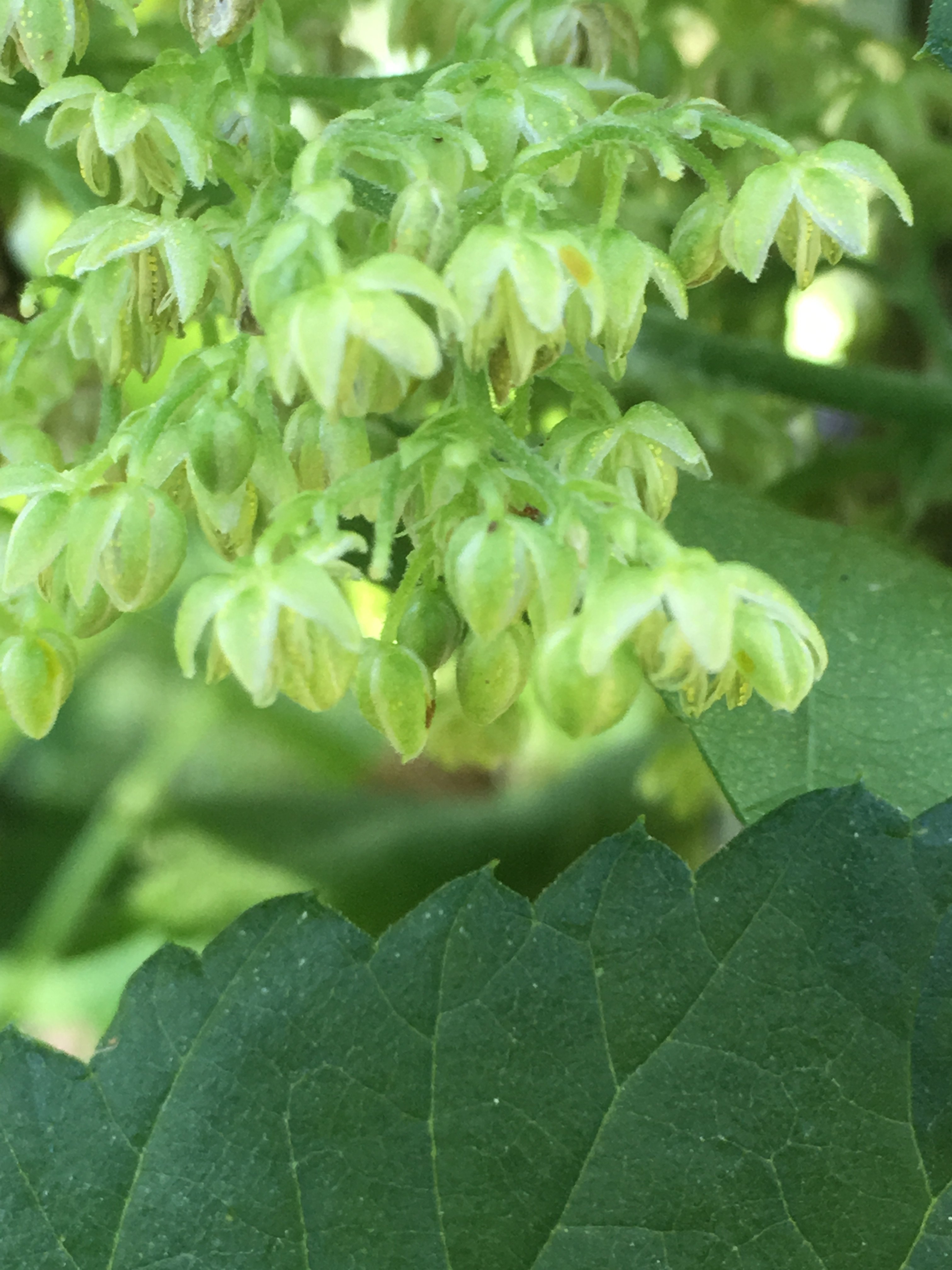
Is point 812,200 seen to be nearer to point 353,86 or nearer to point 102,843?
point 353,86

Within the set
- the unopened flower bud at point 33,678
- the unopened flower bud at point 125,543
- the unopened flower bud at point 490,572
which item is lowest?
the unopened flower bud at point 33,678

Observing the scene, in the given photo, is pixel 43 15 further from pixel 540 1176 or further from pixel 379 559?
pixel 540 1176

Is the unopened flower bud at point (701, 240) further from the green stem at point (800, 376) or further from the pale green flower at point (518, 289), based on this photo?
the green stem at point (800, 376)

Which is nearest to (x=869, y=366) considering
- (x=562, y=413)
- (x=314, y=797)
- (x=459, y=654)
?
(x=562, y=413)

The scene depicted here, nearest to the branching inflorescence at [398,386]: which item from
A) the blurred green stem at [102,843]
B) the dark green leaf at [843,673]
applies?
the dark green leaf at [843,673]

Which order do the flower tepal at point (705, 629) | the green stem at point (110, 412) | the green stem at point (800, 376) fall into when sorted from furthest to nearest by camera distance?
the green stem at point (800, 376) < the green stem at point (110, 412) < the flower tepal at point (705, 629)

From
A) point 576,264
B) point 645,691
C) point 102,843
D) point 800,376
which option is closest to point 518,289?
point 576,264

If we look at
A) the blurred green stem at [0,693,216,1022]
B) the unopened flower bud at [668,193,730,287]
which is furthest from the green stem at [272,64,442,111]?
the blurred green stem at [0,693,216,1022]

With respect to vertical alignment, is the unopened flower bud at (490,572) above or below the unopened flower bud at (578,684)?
above
